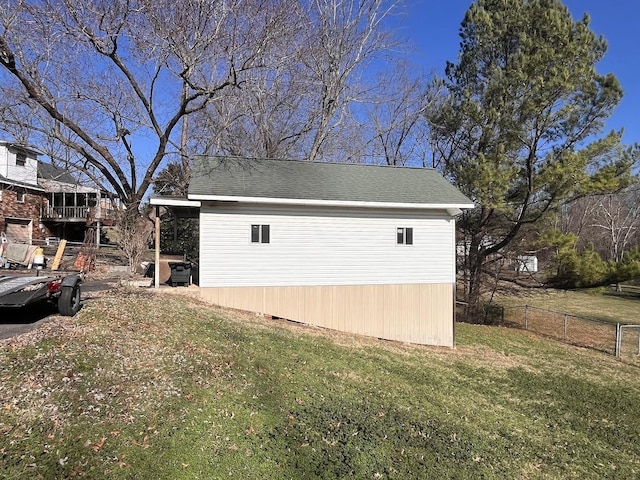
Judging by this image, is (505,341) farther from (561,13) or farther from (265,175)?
(561,13)

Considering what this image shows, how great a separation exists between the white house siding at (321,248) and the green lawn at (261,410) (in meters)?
2.25

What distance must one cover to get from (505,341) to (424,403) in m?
8.78

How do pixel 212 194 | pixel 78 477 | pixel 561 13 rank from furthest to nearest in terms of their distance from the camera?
1. pixel 561 13
2. pixel 212 194
3. pixel 78 477

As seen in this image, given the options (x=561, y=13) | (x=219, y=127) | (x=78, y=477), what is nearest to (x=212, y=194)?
(x=78, y=477)

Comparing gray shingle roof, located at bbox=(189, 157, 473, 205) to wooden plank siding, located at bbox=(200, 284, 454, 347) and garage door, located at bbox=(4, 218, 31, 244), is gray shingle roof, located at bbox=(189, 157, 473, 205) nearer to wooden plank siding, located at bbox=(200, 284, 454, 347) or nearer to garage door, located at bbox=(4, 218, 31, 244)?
wooden plank siding, located at bbox=(200, 284, 454, 347)

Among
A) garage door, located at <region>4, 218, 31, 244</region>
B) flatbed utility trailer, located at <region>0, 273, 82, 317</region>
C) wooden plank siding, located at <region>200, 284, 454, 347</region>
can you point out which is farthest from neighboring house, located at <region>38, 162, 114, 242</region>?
flatbed utility trailer, located at <region>0, 273, 82, 317</region>

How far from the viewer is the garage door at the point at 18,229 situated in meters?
24.5

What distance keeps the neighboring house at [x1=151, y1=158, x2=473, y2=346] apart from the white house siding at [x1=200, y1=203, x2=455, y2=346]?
0.03 meters

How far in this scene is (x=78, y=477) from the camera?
10.5 feet

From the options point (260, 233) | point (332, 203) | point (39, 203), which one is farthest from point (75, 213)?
point (332, 203)

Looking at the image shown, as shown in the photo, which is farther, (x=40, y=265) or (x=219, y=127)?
(x=219, y=127)

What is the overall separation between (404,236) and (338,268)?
2.29 m

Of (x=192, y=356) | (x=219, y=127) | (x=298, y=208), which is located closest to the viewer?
(x=192, y=356)

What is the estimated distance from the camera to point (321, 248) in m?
12.0
